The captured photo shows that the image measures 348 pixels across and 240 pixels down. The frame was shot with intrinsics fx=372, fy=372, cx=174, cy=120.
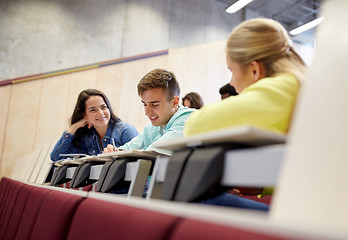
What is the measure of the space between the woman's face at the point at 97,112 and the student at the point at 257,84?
4.05 feet

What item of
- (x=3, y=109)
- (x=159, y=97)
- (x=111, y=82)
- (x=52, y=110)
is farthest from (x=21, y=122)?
(x=159, y=97)

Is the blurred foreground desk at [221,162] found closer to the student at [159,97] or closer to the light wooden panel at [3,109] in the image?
the student at [159,97]

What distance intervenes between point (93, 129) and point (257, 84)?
5.16 feet

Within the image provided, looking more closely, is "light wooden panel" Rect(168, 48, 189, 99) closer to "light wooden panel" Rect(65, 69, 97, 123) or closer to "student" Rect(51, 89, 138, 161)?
"light wooden panel" Rect(65, 69, 97, 123)

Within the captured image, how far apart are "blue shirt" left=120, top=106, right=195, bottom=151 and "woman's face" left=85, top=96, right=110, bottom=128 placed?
1.29 ft

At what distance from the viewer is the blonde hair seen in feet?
A: 2.27

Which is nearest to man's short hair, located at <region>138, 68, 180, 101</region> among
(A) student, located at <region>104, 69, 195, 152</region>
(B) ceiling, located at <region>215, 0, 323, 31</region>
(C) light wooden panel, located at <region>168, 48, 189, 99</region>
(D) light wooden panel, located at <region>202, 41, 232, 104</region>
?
(A) student, located at <region>104, 69, 195, 152</region>

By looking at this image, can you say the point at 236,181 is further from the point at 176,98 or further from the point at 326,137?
the point at 176,98

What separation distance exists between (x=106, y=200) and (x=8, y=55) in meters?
3.40

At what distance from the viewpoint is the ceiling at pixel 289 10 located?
447 cm

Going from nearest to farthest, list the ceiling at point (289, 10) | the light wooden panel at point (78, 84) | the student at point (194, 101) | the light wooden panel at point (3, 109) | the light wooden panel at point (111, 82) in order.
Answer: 1. the student at point (194, 101)
2. the light wooden panel at point (3, 109)
3. the light wooden panel at point (78, 84)
4. the light wooden panel at point (111, 82)
5. the ceiling at point (289, 10)

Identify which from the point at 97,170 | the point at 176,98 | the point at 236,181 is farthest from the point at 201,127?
the point at 176,98

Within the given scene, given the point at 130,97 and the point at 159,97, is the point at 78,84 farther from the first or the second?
the point at 159,97

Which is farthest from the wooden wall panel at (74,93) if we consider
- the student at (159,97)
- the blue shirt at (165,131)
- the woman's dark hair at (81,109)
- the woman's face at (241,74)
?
the woman's face at (241,74)
